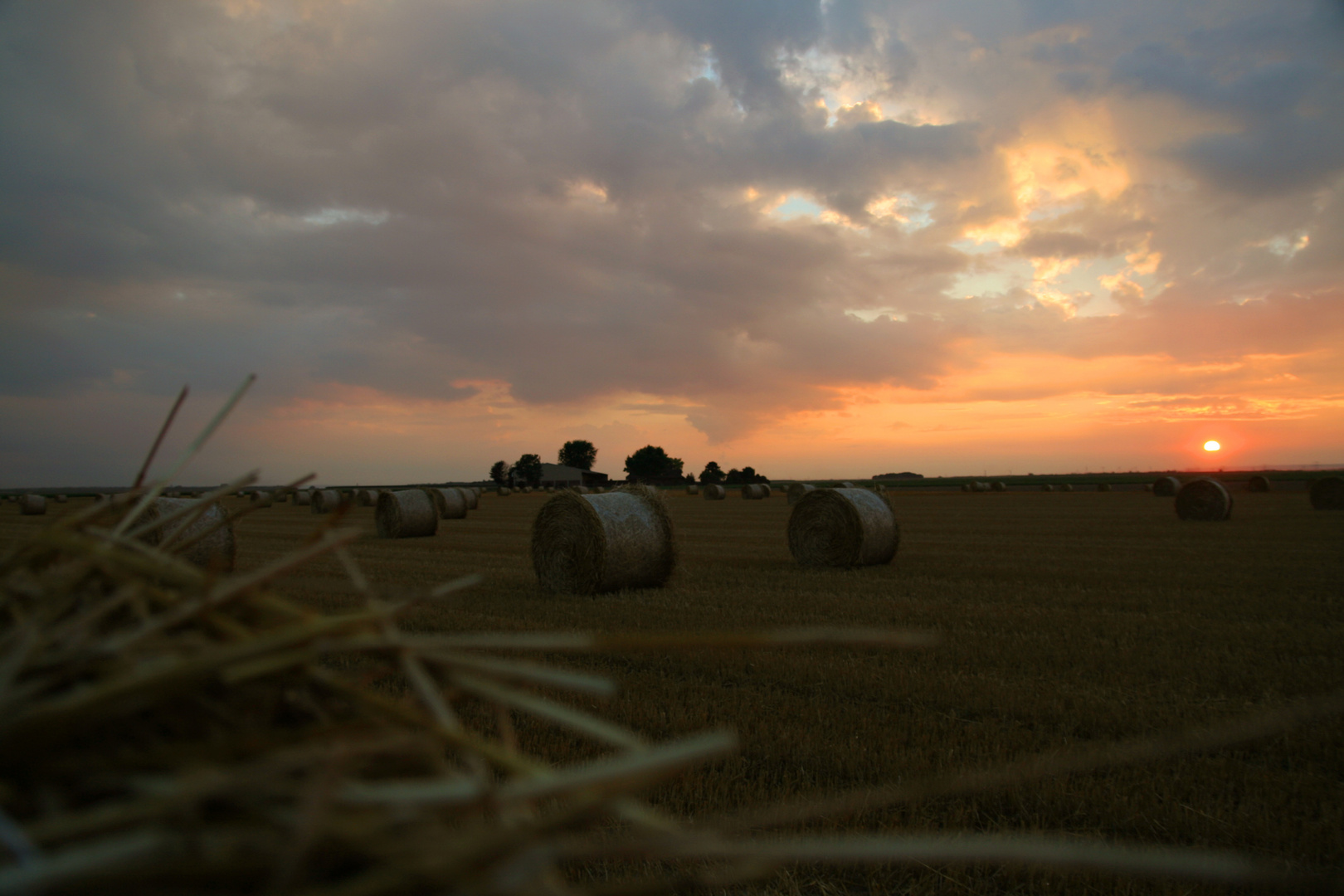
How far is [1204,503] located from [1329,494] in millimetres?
8311

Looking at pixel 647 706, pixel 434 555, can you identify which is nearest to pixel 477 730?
pixel 647 706

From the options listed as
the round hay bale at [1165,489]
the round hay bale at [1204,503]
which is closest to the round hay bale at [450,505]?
the round hay bale at [1204,503]

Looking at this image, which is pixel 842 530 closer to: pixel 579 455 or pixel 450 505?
pixel 450 505

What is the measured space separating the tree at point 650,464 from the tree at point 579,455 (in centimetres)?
2304

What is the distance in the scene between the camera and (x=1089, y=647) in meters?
7.58

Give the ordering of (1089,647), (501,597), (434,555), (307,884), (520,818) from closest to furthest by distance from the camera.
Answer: (307,884), (520,818), (1089,647), (501,597), (434,555)

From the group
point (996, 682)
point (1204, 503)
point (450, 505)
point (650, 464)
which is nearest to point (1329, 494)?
point (1204, 503)

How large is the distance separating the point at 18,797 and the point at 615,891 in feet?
2.48

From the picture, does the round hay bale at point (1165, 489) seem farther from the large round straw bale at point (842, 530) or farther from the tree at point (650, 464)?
the tree at point (650, 464)

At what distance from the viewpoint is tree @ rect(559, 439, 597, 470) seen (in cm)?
14650

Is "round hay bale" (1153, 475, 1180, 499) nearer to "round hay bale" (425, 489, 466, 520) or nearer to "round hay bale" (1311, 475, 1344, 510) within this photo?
"round hay bale" (1311, 475, 1344, 510)

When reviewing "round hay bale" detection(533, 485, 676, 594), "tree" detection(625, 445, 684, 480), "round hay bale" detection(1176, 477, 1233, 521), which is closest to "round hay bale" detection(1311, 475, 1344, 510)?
"round hay bale" detection(1176, 477, 1233, 521)

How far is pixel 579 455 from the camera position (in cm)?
14662

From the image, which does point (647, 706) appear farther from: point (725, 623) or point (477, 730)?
point (725, 623)
